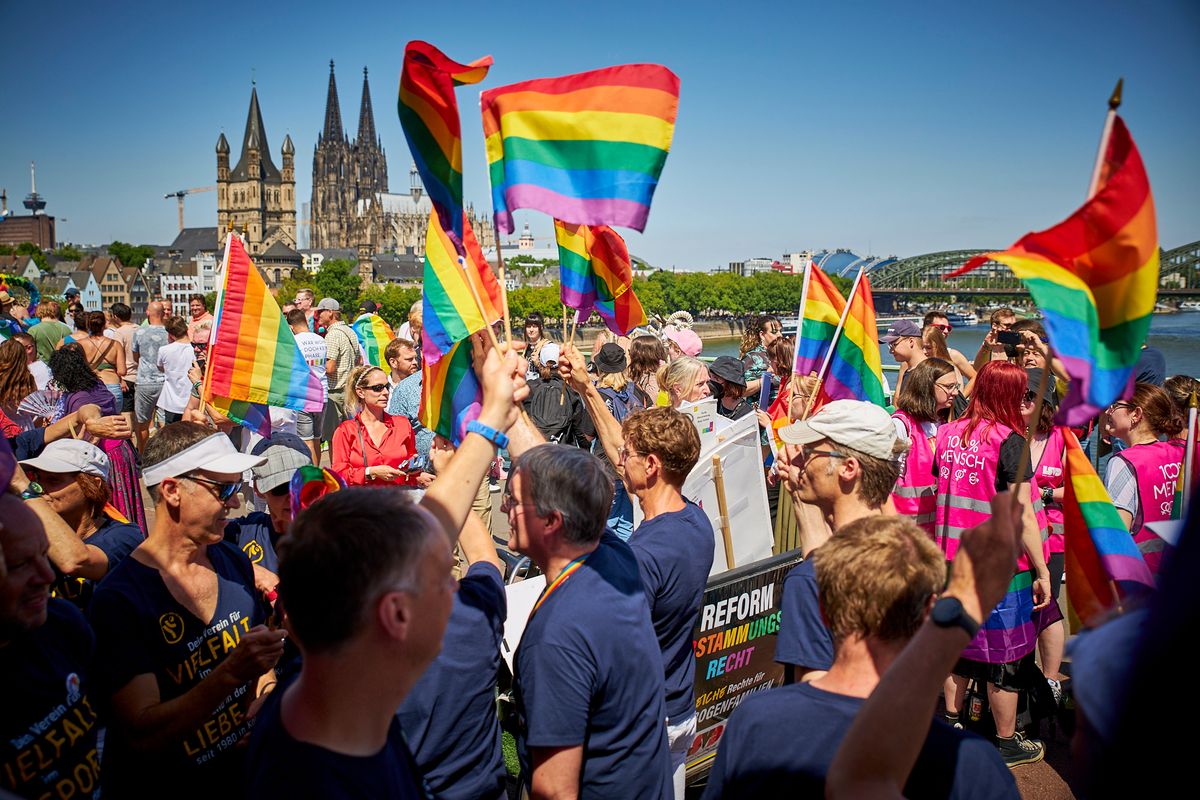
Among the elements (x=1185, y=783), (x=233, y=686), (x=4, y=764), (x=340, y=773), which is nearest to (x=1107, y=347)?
(x=1185, y=783)

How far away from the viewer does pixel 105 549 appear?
136 inches

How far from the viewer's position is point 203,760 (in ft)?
8.57

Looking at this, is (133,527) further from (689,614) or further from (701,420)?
(701,420)

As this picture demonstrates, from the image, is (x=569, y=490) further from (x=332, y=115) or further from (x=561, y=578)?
(x=332, y=115)

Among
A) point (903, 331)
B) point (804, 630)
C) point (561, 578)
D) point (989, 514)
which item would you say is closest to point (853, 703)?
point (804, 630)

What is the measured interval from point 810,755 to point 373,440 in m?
4.32

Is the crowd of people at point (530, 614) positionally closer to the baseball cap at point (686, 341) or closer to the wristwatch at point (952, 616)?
the wristwatch at point (952, 616)

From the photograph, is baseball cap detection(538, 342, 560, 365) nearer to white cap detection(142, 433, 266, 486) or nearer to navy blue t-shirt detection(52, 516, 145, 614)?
navy blue t-shirt detection(52, 516, 145, 614)

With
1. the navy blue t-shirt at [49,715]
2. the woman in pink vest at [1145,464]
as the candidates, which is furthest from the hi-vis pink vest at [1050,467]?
the navy blue t-shirt at [49,715]

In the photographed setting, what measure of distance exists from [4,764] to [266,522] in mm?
2095

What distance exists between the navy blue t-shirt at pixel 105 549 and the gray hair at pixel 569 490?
1737 millimetres

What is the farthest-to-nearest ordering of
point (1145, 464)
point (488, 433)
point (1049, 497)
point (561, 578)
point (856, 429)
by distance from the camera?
1. point (1049, 497)
2. point (1145, 464)
3. point (856, 429)
4. point (561, 578)
5. point (488, 433)

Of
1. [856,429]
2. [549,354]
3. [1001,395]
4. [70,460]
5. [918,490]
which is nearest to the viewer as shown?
[856,429]

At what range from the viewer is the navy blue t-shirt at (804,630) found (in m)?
2.59
